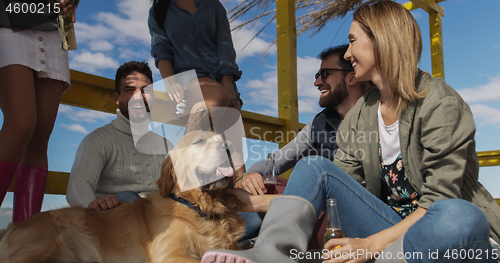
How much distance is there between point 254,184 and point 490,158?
4.76m

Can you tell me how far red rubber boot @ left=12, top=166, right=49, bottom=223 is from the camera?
220 centimetres

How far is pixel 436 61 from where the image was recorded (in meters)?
6.43

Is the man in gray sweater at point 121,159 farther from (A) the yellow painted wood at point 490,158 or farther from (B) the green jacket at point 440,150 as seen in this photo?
(A) the yellow painted wood at point 490,158

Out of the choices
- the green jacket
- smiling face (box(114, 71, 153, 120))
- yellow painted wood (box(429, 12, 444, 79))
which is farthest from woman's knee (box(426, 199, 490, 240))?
yellow painted wood (box(429, 12, 444, 79))

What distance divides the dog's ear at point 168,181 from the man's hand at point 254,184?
43cm

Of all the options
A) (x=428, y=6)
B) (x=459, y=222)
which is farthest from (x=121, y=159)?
(x=428, y=6)

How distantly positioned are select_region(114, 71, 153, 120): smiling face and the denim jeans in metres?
1.82

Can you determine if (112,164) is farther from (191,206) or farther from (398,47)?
(398,47)

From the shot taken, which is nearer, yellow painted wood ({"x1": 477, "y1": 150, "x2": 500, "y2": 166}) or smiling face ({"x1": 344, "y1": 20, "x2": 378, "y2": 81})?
smiling face ({"x1": 344, "y1": 20, "x2": 378, "y2": 81})

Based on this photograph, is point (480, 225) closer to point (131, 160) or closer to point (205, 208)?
point (205, 208)

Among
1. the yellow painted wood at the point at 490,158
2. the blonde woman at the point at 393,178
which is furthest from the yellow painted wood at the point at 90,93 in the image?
the yellow painted wood at the point at 490,158

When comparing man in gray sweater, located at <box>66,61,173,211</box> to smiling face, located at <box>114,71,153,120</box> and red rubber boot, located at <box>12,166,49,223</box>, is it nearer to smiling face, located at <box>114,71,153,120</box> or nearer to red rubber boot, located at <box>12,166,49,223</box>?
smiling face, located at <box>114,71,153,120</box>

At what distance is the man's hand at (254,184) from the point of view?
210cm

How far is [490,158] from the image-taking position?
17.4ft
